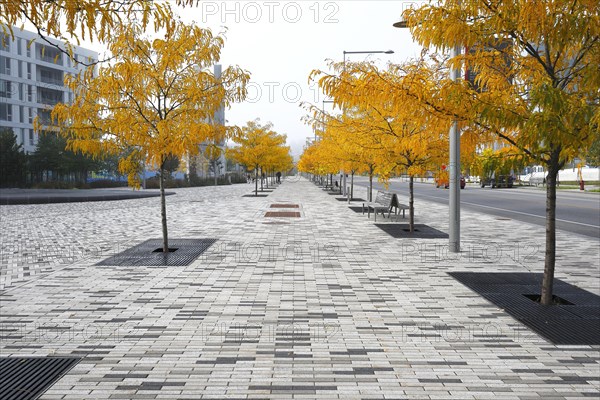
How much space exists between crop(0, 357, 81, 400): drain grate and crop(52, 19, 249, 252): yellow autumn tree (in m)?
5.94

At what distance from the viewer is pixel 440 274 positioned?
896 cm

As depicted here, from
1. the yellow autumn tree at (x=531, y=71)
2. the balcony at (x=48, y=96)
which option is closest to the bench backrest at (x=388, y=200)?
the yellow autumn tree at (x=531, y=71)

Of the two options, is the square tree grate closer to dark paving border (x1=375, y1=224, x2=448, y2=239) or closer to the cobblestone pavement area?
the cobblestone pavement area

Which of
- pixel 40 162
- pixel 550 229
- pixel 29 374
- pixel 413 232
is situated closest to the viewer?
pixel 29 374

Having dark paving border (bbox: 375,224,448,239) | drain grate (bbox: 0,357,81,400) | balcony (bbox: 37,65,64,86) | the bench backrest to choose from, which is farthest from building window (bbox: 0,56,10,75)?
drain grate (bbox: 0,357,81,400)

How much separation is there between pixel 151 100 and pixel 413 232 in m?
7.68

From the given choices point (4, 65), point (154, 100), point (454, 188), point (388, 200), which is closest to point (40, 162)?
point (4, 65)

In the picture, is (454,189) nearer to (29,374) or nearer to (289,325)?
(289,325)

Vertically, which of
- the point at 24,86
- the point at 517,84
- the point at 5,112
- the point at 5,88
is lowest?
the point at 517,84

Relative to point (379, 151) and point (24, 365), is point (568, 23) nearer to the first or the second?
point (24, 365)

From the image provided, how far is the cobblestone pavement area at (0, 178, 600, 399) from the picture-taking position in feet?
14.4

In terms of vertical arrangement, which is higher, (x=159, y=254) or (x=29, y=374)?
(x=159, y=254)

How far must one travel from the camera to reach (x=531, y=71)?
7.22 metres

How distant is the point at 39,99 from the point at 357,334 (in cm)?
6818
